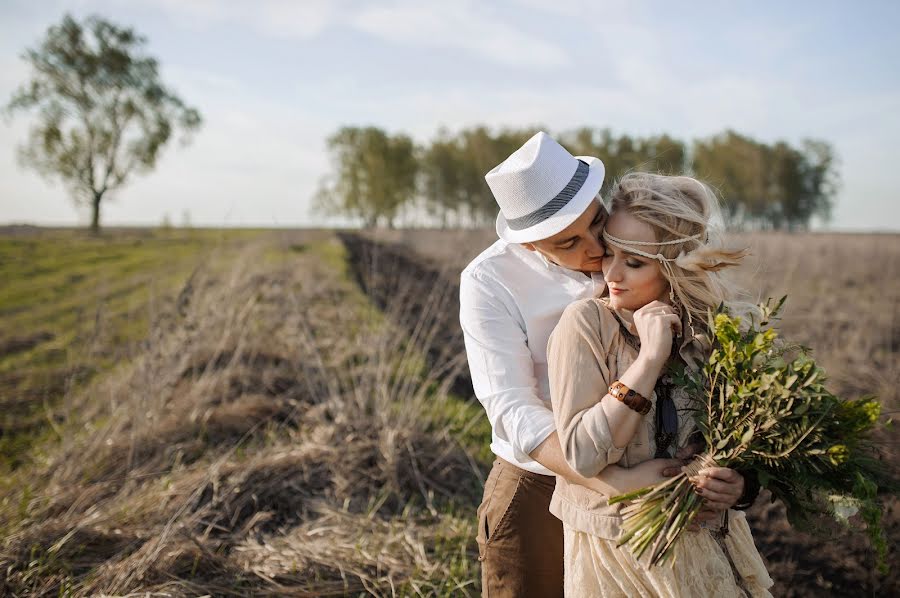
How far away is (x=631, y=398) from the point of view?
1.92 meters

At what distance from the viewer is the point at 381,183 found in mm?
46375

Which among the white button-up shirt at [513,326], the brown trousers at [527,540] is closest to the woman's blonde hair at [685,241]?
the white button-up shirt at [513,326]

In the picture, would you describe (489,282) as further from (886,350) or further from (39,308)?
(39,308)

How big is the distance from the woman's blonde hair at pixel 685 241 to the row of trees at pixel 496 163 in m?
38.2

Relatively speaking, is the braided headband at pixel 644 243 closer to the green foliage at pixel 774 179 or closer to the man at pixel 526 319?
the man at pixel 526 319

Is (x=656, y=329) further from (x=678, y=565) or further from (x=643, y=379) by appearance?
(x=678, y=565)

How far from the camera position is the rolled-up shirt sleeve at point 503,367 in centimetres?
222

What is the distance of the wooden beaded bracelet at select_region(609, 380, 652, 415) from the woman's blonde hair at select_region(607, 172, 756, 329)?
38 centimetres

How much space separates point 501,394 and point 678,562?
76cm

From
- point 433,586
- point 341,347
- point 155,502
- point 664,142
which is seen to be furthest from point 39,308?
point 664,142

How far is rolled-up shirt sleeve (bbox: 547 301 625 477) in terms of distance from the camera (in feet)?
6.40

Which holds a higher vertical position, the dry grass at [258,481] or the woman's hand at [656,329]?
the woman's hand at [656,329]

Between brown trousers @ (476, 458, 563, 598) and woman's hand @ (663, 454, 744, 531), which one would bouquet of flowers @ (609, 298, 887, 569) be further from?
brown trousers @ (476, 458, 563, 598)

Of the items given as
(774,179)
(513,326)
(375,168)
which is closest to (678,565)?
(513,326)
